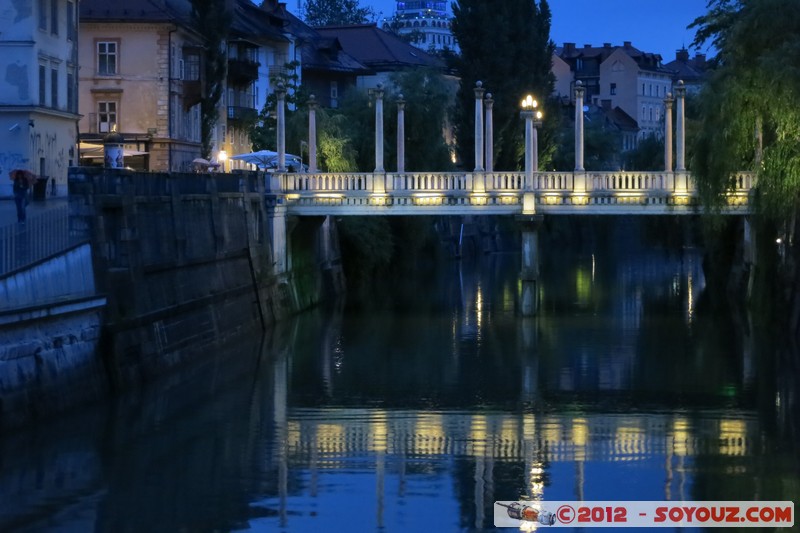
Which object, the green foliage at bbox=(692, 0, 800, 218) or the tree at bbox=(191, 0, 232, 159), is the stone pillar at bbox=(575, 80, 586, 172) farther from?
the tree at bbox=(191, 0, 232, 159)

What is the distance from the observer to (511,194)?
5622 cm

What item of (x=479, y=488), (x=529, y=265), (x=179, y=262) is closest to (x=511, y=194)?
(x=529, y=265)

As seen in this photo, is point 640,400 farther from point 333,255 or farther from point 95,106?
point 95,106

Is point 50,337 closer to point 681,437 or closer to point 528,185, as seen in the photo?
point 681,437

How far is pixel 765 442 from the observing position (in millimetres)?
33031

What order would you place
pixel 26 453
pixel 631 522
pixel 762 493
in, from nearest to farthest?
pixel 631 522
pixel 762 493
pixel 26 453

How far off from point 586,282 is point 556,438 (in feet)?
144

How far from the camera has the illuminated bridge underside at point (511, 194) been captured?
55219mm

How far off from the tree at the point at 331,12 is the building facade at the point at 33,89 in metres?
124

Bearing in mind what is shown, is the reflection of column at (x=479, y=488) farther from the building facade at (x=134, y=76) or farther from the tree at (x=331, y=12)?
the tree at (x=331, y=12)

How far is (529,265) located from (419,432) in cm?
2314

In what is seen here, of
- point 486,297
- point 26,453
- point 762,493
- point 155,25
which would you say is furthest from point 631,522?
point 155,25

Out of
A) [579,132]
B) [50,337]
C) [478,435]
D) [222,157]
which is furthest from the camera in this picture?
[222,157]

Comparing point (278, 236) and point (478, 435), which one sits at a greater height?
point (278, 236)
